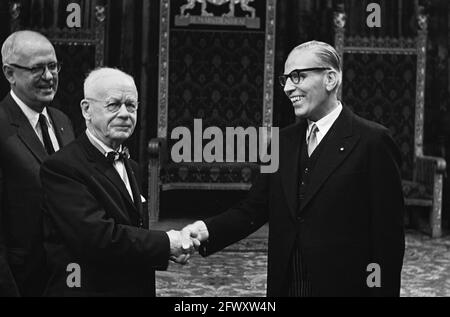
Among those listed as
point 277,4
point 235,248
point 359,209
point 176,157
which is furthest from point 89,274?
point 277,4

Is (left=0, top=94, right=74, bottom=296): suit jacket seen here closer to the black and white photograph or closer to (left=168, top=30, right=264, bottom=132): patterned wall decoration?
the black and white photograph

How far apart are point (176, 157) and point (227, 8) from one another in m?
1.67

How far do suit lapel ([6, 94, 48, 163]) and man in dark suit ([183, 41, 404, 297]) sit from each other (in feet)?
3.06

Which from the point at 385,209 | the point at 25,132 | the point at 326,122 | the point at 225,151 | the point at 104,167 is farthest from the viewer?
the point at 225,151

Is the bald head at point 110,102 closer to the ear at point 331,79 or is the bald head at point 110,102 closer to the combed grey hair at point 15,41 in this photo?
the combed grey hair at point 15,41

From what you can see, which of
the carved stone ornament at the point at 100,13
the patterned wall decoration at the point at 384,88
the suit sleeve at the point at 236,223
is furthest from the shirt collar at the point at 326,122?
the carved stone ornament at the point at 100,13

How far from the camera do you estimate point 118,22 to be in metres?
7.79

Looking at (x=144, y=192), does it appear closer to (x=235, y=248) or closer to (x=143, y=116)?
(x=143, y=116)

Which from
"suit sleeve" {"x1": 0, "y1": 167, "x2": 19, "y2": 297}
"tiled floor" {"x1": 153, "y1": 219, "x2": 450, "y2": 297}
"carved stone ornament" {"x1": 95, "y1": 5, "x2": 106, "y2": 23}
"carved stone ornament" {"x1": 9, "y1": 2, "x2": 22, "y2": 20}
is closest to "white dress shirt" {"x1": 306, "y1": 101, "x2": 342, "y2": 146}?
"suit sleeve" {"x1": 0, "y1": 167, "x2": 19, "y2": 297}

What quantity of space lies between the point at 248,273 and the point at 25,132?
308cm

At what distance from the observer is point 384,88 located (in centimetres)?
754

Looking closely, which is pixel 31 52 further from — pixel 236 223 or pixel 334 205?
pixel 334 205

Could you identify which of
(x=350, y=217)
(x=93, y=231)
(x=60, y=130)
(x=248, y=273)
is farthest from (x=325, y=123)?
(x=248, y=273)

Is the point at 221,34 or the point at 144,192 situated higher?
the point at 221,34
